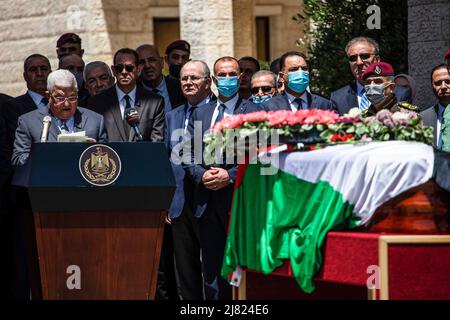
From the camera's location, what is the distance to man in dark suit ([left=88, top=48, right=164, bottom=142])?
35.3ft

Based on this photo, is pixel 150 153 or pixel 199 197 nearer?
pixel 150 153

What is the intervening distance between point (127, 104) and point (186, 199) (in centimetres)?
106

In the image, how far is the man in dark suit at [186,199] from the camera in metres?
10.5

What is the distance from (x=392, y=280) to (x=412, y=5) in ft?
20.8

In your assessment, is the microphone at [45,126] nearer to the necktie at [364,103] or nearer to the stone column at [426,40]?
the necktie at [364,103]

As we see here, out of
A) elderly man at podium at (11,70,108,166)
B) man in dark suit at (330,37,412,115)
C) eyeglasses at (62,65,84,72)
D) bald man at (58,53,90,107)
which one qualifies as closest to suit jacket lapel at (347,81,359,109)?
man in dark suit at (330,37,412,115)

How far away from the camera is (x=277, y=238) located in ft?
26.7

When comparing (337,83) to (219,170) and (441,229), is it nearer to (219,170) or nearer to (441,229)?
(219,170)

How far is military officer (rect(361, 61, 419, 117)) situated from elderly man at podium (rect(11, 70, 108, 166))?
206 cm

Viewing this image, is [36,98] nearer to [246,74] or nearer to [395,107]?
[246,74]

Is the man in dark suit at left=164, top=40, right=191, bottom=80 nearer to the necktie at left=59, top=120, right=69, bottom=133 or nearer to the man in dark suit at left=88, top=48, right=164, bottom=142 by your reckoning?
the man in dark suit at left=88, top=48, right=164, bottom=142
